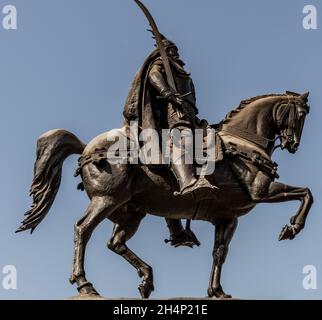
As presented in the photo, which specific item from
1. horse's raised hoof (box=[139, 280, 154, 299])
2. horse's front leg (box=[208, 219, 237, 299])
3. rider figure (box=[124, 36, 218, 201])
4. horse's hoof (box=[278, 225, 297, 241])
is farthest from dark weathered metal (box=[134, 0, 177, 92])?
horse's raised hoof (box=[139, 280, 154, 299])

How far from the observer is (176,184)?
1581cm

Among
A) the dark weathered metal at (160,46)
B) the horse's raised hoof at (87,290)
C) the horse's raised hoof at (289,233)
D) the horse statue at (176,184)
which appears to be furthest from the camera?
the dark weathered metal at (160,46)

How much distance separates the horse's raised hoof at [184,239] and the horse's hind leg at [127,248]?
54 centimetres

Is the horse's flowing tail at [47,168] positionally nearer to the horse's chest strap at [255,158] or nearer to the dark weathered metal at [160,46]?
the dark weathered metal at [160,46]

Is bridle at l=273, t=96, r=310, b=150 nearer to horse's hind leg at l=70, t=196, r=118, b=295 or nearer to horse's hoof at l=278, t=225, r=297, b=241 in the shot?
horse's hoof at l=278, t=225, r=297, b=241

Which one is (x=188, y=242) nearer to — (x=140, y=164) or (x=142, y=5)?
(x=140, y=164)

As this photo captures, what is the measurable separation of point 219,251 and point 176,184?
1.11 metres

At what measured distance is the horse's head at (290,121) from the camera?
1614 centimetres

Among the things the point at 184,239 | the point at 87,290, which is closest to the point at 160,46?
the point at 184,239

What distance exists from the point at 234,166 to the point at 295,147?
919 millimetres

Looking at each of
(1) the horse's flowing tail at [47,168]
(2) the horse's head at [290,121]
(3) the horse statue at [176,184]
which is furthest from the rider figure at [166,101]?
(2) the horse's head at [290,121]

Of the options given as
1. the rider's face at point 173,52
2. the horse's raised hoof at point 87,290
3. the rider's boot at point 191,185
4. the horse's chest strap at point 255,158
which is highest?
the rider's face at point 173,52

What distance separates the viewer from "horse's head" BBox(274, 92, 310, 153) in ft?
53.0
